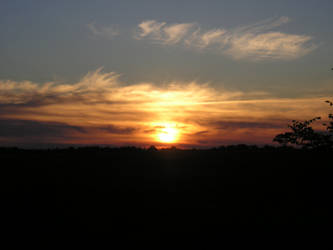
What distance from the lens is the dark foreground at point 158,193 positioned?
1014 centimetres

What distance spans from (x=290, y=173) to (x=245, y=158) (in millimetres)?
2735

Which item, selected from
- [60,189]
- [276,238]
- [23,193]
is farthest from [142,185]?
[276,238]

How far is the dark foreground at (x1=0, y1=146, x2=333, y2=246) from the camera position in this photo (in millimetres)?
10141

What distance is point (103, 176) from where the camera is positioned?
14.7 meters

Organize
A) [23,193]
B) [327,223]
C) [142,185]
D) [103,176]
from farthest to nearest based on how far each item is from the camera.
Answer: [103,176] < [142,185] < [23,193] < [327,223]

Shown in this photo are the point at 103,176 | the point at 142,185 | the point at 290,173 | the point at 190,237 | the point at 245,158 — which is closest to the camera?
the point at 190,237

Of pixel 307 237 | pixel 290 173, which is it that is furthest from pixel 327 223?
pixel 290 173

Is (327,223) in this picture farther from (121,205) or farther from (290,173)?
(121,205)

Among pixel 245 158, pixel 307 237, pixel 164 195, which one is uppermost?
pixel 245 158

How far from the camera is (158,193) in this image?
12.9 metres

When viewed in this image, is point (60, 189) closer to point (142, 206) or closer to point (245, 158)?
point (142, 206)

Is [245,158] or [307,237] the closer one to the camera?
[307,237]

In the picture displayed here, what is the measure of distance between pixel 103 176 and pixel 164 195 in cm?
314

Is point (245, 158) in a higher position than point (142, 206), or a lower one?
higher
